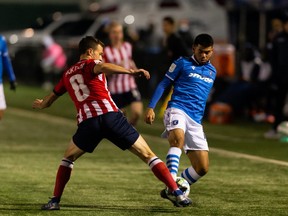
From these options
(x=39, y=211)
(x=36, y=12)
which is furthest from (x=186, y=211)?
(x=36, y=12)

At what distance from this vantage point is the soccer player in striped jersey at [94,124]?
10.5 metres

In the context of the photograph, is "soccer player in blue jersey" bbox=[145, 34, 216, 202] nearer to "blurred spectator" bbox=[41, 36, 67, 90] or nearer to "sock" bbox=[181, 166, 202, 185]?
"sock" bbox=[181, 166, 202, 185]

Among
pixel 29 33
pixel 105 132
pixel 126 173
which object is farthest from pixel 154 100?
pixel 29 33

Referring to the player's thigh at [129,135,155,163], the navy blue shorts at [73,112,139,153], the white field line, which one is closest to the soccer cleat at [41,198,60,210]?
the navy blue shorts at [73,112,139,153]

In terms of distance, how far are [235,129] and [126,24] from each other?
1408 centimetres

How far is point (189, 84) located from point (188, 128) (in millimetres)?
472

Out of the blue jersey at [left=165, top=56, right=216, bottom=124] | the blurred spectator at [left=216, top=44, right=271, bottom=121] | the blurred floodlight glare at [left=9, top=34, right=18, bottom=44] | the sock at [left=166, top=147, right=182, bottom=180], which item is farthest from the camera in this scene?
the blurred floodlight glare at [left=9, top=34, right=18, bottom=44]

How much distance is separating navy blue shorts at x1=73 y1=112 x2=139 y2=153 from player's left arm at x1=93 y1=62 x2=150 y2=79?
0.49m

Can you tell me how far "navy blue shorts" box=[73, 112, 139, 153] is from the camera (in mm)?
10523

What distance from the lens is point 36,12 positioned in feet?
155

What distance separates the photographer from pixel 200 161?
11.2 metres

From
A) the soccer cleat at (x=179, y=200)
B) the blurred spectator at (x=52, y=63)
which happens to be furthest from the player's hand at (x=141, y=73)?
the blurred spectator at (x=52, y=63)

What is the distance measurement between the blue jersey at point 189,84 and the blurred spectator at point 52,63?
22.4 meters

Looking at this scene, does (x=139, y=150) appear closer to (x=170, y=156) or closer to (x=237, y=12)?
(x=170, y=156)
